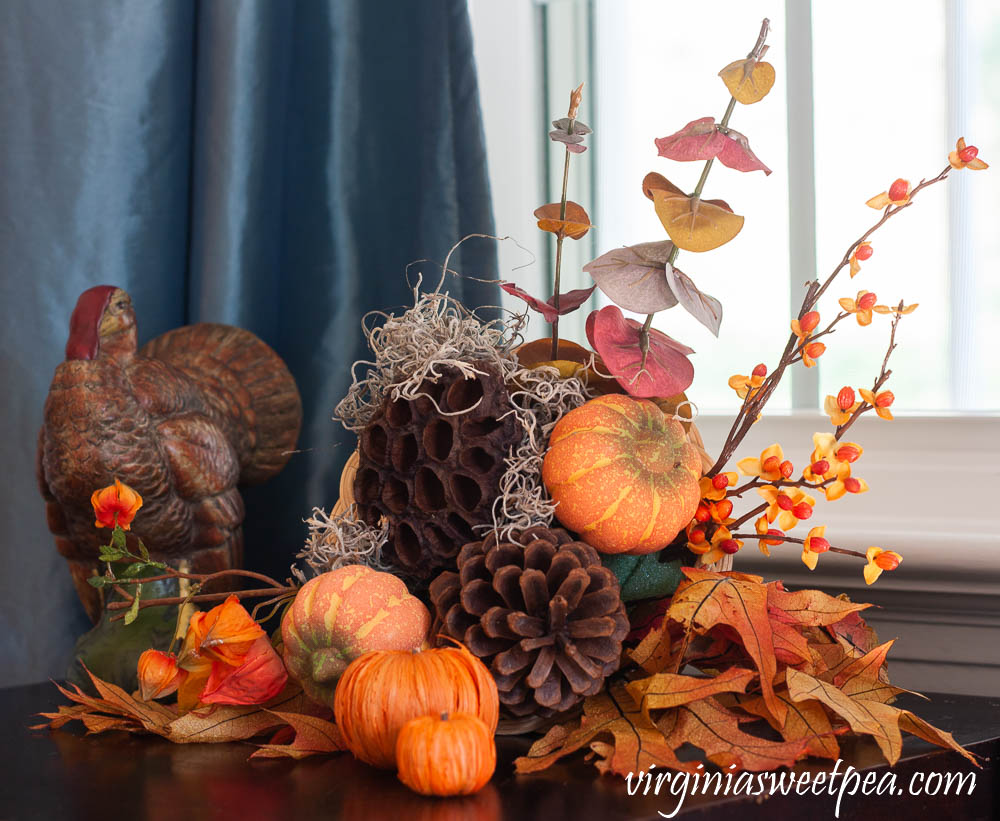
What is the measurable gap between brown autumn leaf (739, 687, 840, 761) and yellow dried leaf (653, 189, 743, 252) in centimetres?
27

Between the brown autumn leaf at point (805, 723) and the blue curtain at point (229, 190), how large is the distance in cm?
49

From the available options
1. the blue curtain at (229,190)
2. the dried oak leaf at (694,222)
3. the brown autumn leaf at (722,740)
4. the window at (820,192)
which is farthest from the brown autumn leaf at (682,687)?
the blue curtain at (229,190)

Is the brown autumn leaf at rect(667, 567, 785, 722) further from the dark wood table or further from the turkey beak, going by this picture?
the turkey beak

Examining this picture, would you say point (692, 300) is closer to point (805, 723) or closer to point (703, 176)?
point (703, 176)

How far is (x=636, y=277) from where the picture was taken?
0.57m

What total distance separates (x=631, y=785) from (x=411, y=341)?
317 millimetres

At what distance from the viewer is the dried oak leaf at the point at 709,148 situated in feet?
1.80

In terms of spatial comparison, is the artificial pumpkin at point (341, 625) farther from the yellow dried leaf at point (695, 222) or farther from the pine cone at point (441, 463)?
the yellow dried leaf at point (695, 222)

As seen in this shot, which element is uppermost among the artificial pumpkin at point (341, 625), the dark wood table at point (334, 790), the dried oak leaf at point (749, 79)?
the dried oak leaf at point (749, 79)

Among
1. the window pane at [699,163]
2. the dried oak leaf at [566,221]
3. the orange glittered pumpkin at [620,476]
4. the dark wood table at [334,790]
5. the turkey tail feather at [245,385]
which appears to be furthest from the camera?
the window pane at [699,163]

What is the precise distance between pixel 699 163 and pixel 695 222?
0.48 metres

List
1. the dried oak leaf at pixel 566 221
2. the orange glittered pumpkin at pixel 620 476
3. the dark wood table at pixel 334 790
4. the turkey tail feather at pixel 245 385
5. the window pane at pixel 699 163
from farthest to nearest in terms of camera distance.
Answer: the window pane at pixel 699 163 → the turkey tail feather at pixel 245 385 → the dried oak leaf at pixel 566 221 → the orange glittered pumpkin at pixel 620 476 → the dark wood table at pixel 334 790

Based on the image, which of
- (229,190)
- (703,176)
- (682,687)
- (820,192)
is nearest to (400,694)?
(682,687)

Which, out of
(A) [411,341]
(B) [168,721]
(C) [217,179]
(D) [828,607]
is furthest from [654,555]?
(C) [217,179]
